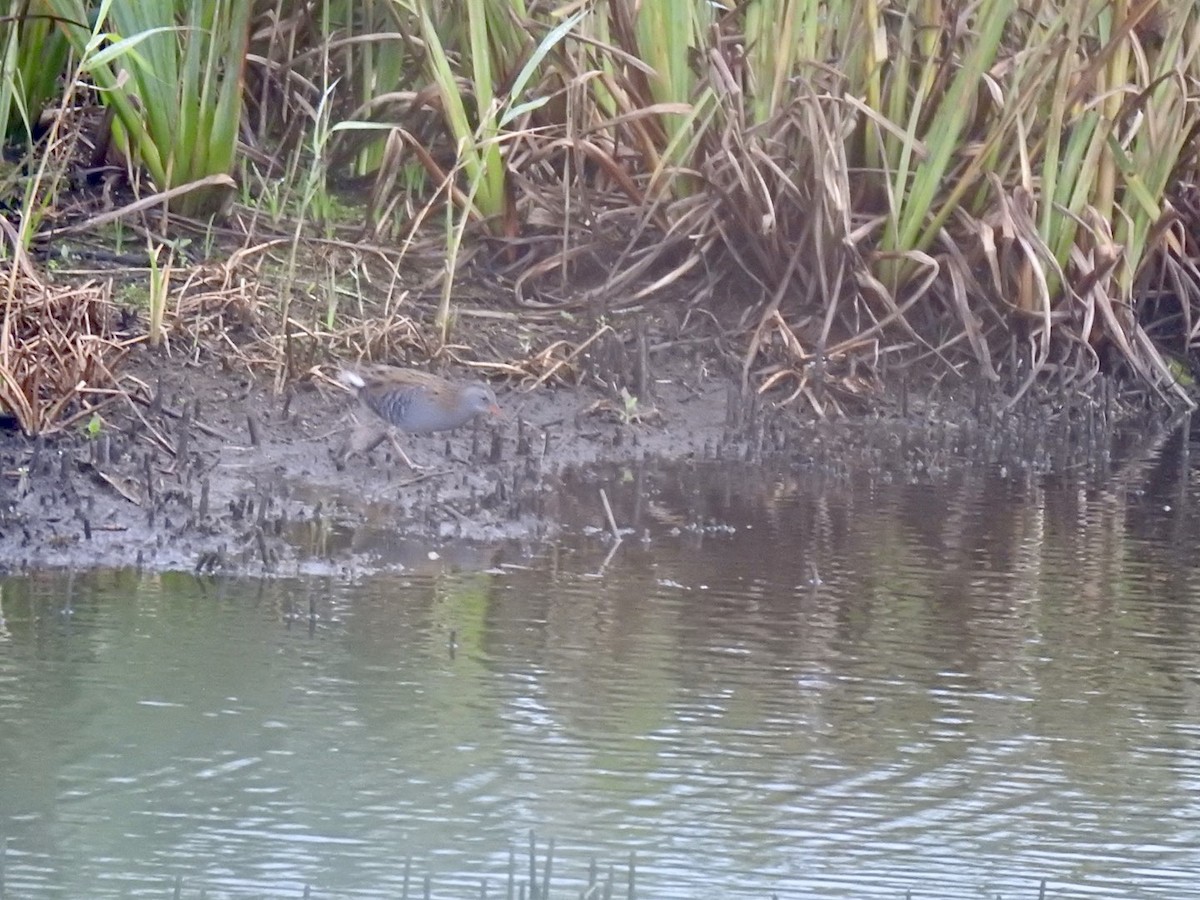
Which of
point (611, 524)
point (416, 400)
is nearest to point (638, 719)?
point (611, 524)

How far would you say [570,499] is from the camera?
5809mm

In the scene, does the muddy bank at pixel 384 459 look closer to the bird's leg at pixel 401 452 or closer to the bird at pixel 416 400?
the bird's leg at pixel 401 452

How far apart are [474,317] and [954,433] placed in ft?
5.36

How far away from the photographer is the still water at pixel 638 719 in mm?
3154

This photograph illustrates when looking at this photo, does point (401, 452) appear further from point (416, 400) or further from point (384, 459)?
point (416, 400)

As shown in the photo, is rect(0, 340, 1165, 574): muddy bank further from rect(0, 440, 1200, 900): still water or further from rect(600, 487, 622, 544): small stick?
rect(0, 440, 1200, 900): still water

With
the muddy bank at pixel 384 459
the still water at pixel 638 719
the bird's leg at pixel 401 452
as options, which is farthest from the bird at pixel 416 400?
the still water at pixel 638 719

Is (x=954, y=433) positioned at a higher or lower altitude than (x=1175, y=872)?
higher

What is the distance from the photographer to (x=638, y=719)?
3857 mm

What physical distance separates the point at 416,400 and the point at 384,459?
1.09 feet

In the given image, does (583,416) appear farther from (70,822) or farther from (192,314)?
(70,822)

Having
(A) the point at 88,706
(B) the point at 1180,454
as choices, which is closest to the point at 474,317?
(B) the point at 1180,454

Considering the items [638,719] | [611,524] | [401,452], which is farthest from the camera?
[401,452]

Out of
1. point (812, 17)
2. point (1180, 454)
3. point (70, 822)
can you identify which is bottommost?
point (70, 822)
